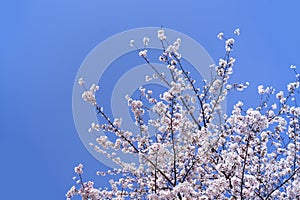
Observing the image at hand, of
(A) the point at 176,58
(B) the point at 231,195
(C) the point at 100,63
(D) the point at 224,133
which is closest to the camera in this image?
(B) the point at 231,195

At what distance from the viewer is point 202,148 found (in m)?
1.93

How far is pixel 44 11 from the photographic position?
12.4ft

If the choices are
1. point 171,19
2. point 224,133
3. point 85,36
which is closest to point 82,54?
point 85,36

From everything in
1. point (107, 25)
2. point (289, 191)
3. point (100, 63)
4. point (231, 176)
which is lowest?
point (289, 191)

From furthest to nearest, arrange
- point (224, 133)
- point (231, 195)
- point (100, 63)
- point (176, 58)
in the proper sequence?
point (100, 63) → point (176, 58) → point (224, 133) → point (231, 195)

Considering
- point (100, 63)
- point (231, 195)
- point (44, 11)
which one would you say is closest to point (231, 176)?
point (231, 195)

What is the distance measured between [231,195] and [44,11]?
8.75 feet

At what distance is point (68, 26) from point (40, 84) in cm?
60

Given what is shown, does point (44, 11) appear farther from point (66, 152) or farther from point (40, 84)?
point (66, 152)

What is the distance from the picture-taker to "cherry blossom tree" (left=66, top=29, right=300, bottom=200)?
5.80 feet

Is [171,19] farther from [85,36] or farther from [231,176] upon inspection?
[231,176]

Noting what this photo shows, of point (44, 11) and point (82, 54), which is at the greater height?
point (44, 11)

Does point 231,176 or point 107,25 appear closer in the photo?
point 231,176

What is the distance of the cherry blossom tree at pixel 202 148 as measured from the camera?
1.77m
